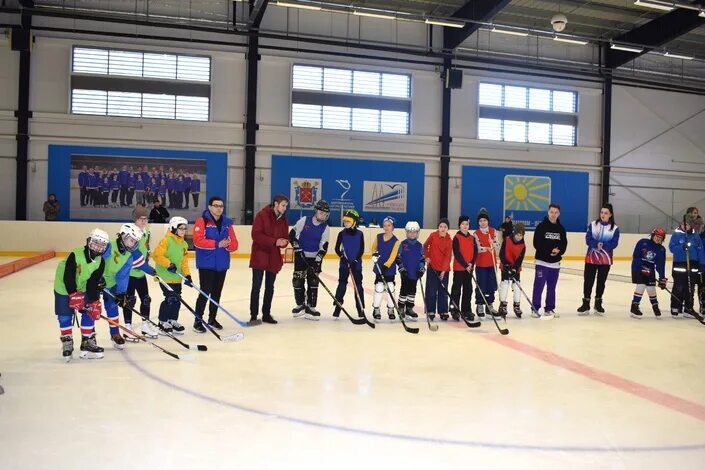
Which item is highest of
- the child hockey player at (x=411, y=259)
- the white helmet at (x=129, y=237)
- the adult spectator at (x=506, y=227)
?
the adult spectator at (x=506, y=227)

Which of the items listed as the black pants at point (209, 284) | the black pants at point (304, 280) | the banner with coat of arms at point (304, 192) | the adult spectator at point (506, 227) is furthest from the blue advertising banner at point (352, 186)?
the black pants at point (209, 284)

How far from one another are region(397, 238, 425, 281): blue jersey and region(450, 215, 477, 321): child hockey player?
0.40 m

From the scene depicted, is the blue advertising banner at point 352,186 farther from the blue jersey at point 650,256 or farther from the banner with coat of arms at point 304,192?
the blue jersey at point 650,256

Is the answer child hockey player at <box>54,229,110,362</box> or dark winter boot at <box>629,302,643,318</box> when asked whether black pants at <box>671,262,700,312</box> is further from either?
child hockey player at <box>54,229,110,362</box>

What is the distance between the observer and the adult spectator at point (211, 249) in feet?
18.7

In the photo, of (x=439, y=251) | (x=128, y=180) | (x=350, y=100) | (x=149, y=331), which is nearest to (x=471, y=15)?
(x=350, y=100)

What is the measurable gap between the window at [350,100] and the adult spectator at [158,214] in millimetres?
4277

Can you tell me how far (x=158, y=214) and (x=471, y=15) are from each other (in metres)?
9.41

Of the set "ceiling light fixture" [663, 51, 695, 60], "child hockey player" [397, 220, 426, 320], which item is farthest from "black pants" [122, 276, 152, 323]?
"ceiling light fixture" [663, 51, 695, 60]

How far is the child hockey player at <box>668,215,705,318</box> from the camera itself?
24.3 feet

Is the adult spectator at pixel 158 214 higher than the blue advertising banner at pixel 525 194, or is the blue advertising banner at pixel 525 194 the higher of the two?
the blue advertising banner at pixel 525 194

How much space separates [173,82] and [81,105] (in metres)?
2.36

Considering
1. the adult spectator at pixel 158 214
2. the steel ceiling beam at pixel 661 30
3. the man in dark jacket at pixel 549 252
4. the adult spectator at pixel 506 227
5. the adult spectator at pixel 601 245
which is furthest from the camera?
the adult spectator at pixel 506 227

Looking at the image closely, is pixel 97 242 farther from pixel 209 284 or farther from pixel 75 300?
pixel 209 284
